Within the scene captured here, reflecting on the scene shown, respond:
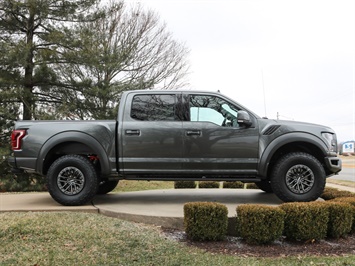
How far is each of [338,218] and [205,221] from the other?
181 cm

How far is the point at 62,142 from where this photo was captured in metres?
5.66

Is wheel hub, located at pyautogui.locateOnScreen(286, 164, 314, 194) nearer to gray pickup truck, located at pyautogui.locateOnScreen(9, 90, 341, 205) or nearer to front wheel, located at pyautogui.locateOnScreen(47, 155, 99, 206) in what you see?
gray pickup truck, located at pyautogui.locateOnScreen(9, 90, 341, 205)

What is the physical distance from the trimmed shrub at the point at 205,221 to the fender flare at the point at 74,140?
175 cm

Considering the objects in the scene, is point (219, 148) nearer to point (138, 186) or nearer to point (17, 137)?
point (17, 137)

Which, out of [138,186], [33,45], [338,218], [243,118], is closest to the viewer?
[338,218]

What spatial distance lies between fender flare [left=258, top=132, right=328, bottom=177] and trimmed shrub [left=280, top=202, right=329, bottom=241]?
3.31ft

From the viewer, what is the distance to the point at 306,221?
15.1 ft

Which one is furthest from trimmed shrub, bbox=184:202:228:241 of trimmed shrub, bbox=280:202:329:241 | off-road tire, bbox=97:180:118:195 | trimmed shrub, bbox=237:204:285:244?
off-road tire, bbox=97:180:118:195

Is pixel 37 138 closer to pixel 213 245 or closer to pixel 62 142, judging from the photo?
pixel 62 142

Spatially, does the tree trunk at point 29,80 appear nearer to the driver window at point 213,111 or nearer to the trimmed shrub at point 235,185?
the trimmed shrub at point 235,185

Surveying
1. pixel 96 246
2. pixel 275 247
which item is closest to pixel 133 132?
pixel 96 246

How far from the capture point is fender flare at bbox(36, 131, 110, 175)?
5.62 m

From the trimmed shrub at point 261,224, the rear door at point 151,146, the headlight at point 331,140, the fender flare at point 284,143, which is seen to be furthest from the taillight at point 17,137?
the headlight at point 331,140

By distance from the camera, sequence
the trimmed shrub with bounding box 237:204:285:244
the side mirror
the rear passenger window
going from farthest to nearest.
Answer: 1. the rear passenger window
2. the side mirror
3. the trimmed shrub with bounding box 237:204:285:244
